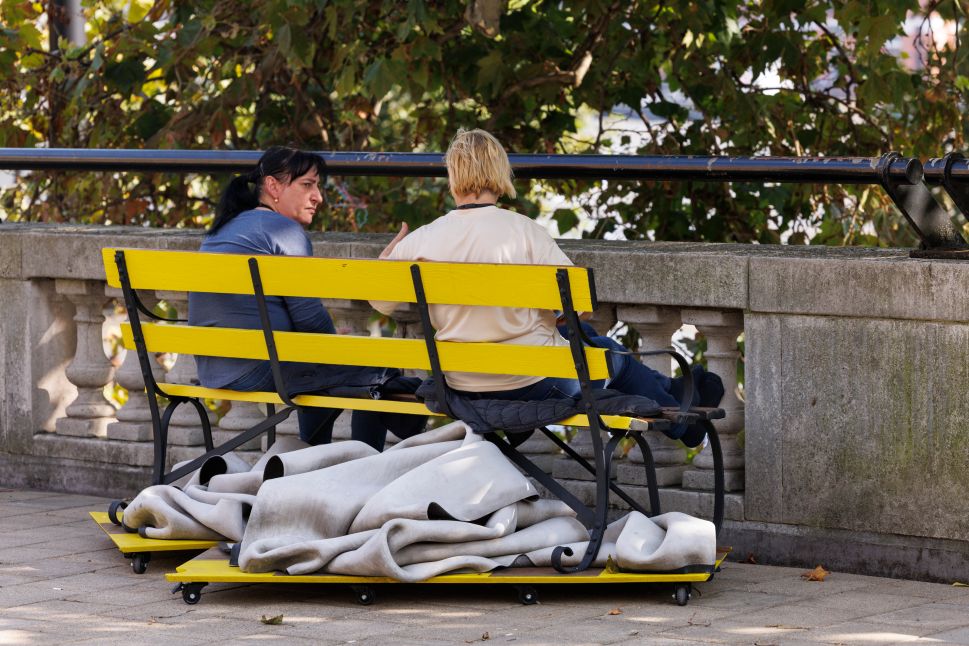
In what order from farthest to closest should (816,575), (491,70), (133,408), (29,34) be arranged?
(29,34) → (491,70) → (133,408) → (816,575)

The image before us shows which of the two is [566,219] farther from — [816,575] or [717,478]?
[816,575]

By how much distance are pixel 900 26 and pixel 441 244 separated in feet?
14.0

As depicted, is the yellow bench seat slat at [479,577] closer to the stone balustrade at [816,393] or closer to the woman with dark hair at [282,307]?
the stone balustrade at [816,393]

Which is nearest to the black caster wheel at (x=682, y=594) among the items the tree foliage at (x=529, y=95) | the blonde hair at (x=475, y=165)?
the blonde hair at (x=475, y=165)

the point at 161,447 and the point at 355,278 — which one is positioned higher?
the point at 355,278

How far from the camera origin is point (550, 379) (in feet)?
17.6

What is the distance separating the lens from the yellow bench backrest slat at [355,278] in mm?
4965

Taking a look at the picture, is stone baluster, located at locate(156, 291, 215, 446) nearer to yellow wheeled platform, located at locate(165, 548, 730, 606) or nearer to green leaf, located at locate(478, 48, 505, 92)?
yellow wheeled platform, located at locate(165, 548, 730, 606)

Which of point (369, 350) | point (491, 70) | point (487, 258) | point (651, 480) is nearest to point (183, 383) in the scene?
point (369, 350)

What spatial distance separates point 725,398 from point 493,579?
52.0 inches

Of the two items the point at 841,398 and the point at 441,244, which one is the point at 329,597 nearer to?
the point at 441,244

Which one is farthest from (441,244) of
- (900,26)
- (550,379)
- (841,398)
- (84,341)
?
(900,26)

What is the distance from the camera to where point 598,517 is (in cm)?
498

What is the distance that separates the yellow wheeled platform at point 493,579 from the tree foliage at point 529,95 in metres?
4.67
